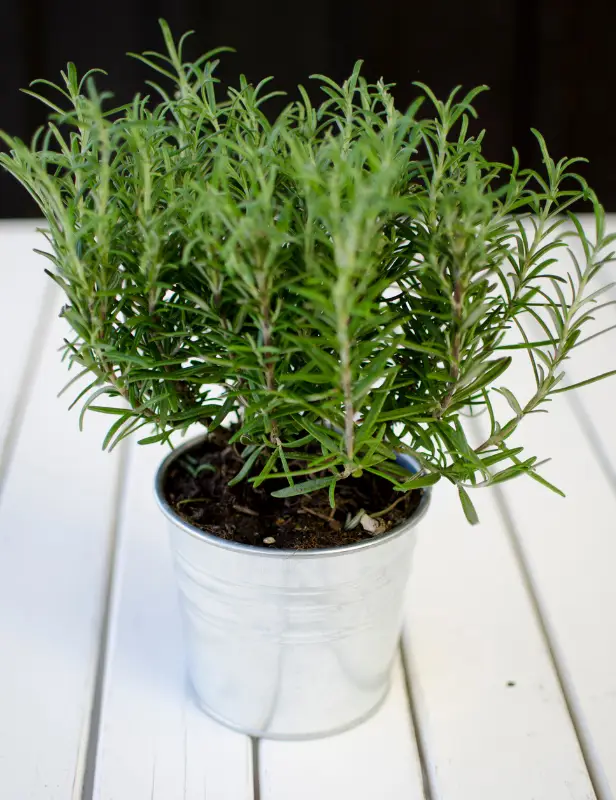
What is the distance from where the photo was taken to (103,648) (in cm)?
80

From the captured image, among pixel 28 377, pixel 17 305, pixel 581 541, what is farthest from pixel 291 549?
pixel 17 305

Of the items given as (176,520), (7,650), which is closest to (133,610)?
(7,650)

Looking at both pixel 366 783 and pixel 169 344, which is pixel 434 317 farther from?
pixel 366 783

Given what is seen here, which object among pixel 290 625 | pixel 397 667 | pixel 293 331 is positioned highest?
pixel 293 331

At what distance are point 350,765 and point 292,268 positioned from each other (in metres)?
0.37

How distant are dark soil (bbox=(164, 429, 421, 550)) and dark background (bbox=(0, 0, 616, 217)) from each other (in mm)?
1122

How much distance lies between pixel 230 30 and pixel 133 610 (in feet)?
3.78

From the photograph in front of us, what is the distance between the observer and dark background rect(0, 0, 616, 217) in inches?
64.6

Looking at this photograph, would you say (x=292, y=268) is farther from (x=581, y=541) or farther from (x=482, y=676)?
(x=581, y=541)

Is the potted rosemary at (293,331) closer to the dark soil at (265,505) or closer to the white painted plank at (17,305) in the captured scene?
the dark soil at (265,505)

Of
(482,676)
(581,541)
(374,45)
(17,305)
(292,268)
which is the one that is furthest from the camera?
(374,45)

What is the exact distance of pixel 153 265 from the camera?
54 cm

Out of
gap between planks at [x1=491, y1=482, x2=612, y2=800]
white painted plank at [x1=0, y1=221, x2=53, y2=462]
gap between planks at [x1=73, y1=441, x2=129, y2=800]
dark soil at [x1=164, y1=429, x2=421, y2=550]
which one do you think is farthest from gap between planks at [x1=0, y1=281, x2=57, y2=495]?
gap between planks at [x1=491, y1=482, x2=612, y2=800]

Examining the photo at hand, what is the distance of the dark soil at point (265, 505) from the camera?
65cm
